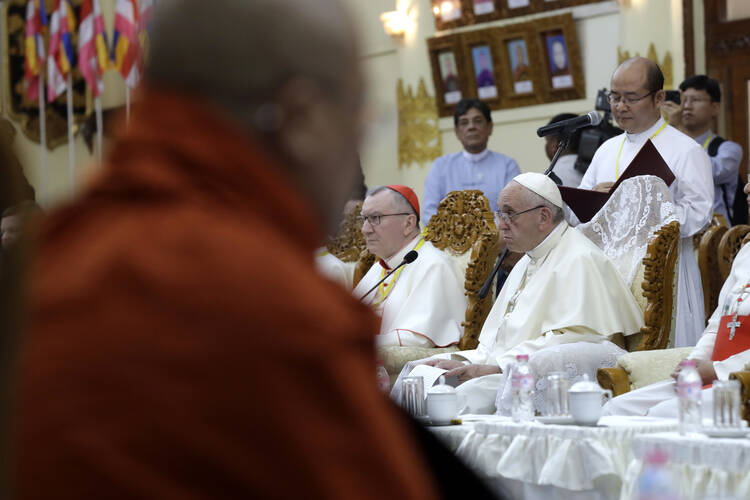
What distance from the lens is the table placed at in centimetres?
364

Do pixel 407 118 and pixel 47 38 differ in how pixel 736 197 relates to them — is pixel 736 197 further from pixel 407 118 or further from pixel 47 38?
pixel 47 38

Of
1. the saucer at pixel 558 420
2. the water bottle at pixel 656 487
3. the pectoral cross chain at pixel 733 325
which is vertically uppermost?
the water bottle at pixel 656 487

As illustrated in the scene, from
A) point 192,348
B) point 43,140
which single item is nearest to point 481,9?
point 43,140

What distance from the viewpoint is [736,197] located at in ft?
25.5

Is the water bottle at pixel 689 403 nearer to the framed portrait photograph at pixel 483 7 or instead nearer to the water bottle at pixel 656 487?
the water bottle at pixel 656 487

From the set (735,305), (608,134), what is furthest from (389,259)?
(735,305)

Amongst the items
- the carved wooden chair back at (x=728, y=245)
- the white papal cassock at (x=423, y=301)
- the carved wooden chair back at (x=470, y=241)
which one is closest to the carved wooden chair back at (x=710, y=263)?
the carved wooden chair back at (x=728, y=245)

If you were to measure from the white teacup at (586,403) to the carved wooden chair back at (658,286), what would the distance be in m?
1.71

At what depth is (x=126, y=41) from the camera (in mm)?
12031

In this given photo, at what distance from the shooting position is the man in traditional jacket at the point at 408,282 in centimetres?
643

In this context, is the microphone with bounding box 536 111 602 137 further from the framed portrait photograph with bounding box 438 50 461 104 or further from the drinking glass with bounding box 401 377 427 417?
the framed portrait photograph with bounding box 438 50 461 104

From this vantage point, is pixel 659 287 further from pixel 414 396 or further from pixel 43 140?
pixel 43 140

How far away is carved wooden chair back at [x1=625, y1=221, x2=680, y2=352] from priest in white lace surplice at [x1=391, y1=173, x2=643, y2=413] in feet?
0.35

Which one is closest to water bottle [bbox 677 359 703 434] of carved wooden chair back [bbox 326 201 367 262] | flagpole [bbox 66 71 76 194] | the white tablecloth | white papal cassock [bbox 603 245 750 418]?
the white tablecloth
